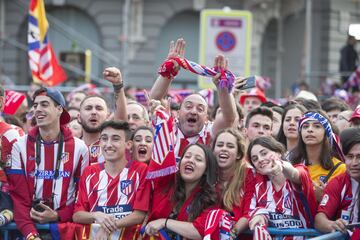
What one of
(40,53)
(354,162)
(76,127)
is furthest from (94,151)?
(40,53)

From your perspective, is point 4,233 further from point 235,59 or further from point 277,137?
point 235,59

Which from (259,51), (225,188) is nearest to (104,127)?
(225,188)

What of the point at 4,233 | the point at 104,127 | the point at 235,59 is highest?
the point at 235,59

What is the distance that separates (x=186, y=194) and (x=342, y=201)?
1.28 metres

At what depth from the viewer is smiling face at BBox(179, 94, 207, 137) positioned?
8.11 meters

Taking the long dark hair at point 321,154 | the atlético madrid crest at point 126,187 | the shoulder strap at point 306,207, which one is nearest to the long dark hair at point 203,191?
the atlético madrid crest at point 126,187

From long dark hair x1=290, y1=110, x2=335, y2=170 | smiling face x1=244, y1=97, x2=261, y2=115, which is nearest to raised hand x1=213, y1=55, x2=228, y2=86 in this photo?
long dark hair x1=290, y1=110, x2=335, y2=170

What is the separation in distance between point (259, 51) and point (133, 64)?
4862mm

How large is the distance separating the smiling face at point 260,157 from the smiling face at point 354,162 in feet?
2.06

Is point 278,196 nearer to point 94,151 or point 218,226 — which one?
point 218,226

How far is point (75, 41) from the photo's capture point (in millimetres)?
28797

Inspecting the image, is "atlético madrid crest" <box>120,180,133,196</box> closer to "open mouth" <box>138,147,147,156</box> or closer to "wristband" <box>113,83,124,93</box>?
"open mouth" <box>138,147,147,156</box>

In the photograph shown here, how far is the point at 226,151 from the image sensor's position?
24.3ft

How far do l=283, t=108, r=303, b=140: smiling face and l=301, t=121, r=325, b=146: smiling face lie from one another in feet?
2.29
